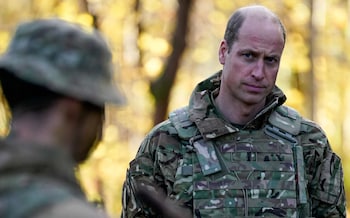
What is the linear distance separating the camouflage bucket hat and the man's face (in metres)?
2.56

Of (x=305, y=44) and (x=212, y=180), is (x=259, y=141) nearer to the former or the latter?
(x=212, y=180)

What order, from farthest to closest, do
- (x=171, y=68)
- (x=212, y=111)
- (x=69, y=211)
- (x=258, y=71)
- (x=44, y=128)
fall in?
(x=171, y=68) < (x=212, y=111) < (x=258, y=71) < (x=44, y=128) < (x=69, y=211)

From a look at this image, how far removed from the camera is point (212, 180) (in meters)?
5.05

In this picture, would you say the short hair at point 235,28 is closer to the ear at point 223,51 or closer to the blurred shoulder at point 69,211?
the ear at point 223,51

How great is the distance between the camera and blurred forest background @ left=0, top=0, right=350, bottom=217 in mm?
14164

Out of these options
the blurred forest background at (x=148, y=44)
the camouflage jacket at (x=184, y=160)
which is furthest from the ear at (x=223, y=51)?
the blurred forest background at (x=148, y=44)

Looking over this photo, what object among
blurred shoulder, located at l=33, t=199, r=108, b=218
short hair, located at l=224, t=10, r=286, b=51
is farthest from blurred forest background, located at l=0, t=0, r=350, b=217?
blurred shoulder, located at l=33, t=199, r=108, b=218

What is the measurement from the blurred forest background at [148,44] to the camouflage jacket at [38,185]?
9.31m

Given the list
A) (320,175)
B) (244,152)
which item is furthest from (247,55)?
(320,175)

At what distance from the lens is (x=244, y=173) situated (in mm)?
5082

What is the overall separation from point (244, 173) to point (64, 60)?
108 inches

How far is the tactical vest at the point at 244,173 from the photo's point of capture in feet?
16.5

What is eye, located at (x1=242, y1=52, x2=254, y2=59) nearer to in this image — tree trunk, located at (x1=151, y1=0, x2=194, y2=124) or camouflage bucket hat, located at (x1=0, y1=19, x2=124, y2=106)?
camouflage bucket hat, located at (x1=0, y1=19, x2=124, y2=106)

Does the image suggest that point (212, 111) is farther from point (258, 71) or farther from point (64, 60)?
point (64, 60)
